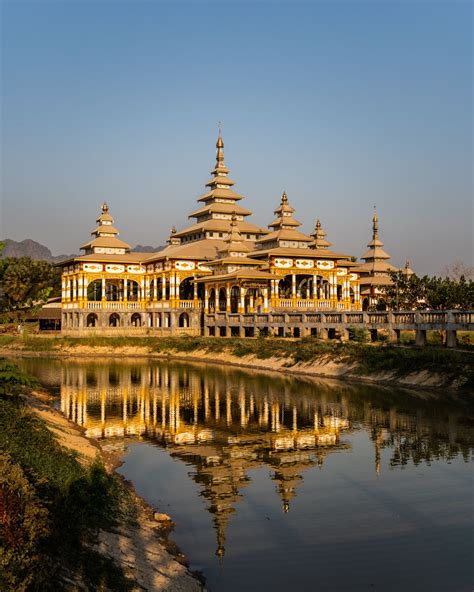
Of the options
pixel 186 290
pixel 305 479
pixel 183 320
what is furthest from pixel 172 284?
pixel 305 479

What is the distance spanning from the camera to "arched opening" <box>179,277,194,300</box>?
79.0m

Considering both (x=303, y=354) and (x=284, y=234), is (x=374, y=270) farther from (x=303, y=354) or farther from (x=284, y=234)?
(x=303, y=354)

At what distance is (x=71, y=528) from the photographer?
11.8 meters

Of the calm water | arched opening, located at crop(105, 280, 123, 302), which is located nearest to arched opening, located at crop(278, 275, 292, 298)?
arched opening, located at crop(105, 280, 123, 302)

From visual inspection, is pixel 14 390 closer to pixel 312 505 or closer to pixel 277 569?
pixel 312 505

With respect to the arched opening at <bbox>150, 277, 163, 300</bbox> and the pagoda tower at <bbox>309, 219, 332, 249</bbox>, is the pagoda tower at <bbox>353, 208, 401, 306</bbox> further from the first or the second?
the arched opening at <bbox>150, 277, 163, 300</bbox>

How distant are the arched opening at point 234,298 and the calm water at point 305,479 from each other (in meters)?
31.7

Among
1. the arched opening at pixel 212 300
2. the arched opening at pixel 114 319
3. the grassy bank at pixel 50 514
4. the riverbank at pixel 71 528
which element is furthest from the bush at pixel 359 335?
the arched opening at pixel 114 319

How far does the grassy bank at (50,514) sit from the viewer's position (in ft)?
31.2

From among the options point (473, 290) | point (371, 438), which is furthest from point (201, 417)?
point (473, 290)

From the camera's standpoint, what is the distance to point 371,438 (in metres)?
25.4

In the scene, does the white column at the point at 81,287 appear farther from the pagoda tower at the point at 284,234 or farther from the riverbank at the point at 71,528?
the riverbank at the point at 71,528

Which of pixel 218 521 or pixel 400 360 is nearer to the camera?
pixel 218 521

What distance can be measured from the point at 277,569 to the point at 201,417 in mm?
17772
